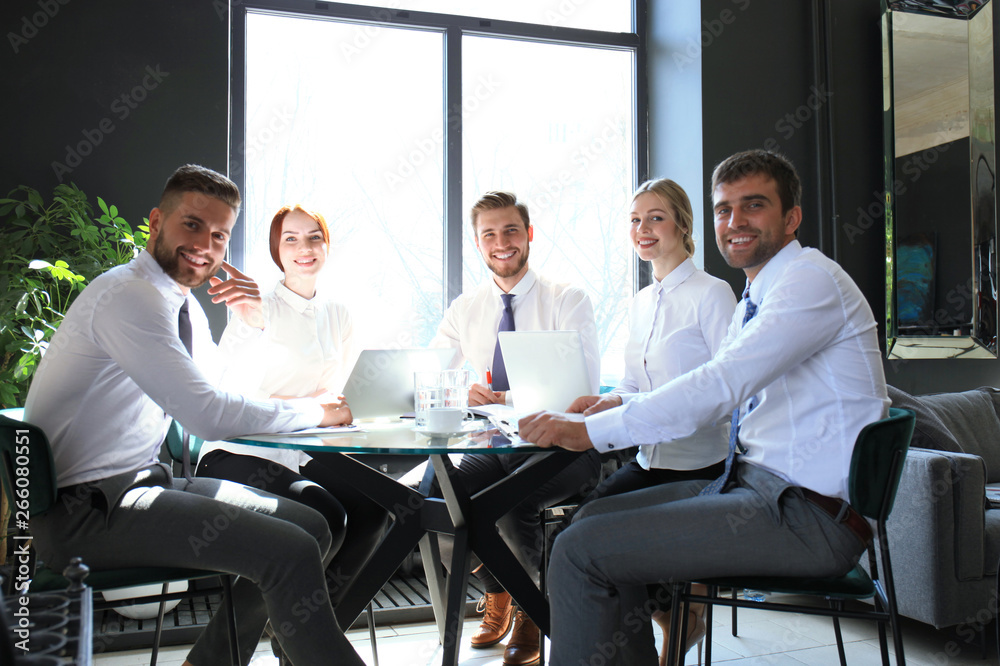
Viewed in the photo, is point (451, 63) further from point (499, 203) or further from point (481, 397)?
point (481, 397)

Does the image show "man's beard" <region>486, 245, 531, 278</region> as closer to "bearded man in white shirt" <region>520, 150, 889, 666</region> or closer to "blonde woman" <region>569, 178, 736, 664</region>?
"blonde woman" <region>569, 178, 736, 664</region>

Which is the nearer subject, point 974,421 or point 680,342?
point 680,342

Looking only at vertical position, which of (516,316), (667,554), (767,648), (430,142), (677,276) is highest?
(430,142)

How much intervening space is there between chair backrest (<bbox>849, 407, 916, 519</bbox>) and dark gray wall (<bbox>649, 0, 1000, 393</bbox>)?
232 cm

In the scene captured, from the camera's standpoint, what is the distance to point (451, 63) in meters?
3.99

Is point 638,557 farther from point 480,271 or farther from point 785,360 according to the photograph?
point 480,271

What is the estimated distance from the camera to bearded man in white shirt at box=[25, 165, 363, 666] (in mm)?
1722

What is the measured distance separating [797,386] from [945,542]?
4.77 feet

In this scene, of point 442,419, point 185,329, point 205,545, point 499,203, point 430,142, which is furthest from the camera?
point 430,142

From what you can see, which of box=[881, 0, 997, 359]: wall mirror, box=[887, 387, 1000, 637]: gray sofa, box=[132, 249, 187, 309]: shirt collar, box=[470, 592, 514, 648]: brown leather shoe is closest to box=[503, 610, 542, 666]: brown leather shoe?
box=[470, 592, 514, 648]: brown leather shoe

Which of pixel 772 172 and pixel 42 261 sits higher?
pixel 772 172

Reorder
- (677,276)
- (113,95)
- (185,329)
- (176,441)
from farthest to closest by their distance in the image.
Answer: (113,95) → (677,276) → (176,441) → (185,329)

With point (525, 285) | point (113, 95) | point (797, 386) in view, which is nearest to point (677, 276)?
point (525, 285)

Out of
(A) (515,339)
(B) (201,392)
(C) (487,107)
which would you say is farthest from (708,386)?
(C) (487,107)
